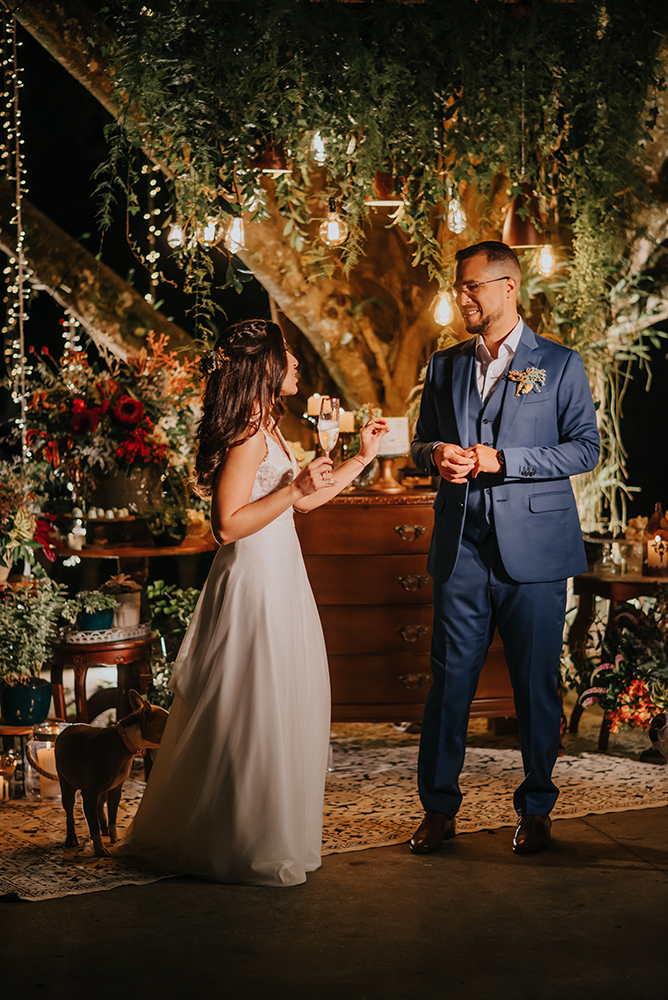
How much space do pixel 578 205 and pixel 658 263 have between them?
829 millimetres

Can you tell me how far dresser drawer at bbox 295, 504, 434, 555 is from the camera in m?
4.58

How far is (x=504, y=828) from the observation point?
3.72 m

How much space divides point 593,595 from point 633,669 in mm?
464

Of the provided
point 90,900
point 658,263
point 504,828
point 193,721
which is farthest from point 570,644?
point 90,900

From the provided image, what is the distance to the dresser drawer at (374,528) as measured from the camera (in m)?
4.58

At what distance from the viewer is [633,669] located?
4.60m

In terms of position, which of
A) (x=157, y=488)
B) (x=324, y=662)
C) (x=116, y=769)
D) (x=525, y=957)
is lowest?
(x=525, y=957)

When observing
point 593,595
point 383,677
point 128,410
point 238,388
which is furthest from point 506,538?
point 128,410

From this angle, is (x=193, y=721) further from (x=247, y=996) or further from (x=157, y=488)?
(x=157, y=488)

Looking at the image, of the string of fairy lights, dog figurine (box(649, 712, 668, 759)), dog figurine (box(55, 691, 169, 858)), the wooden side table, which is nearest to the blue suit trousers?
dog figurine (box(55, 691, 169, 858))

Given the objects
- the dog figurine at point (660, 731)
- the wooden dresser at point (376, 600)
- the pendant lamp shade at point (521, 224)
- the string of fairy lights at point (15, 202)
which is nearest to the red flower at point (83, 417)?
the string of fairy lights at point (15, 202)

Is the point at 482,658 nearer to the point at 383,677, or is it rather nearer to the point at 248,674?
the point at 248,674

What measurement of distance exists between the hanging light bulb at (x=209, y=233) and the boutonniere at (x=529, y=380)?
1795 mm

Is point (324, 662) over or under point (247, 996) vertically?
over
